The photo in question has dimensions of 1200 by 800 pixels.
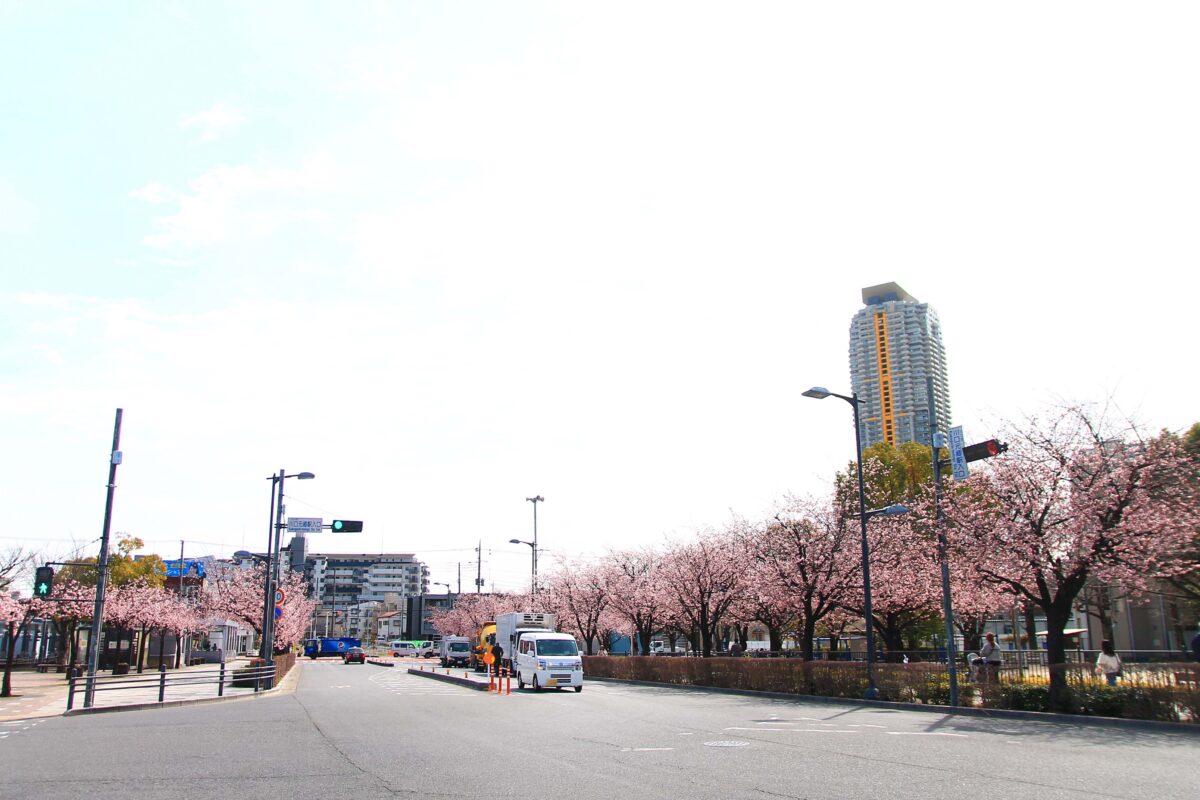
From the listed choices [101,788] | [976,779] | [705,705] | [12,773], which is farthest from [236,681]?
[976,779]

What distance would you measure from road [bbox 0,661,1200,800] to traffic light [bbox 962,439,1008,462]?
5958mm

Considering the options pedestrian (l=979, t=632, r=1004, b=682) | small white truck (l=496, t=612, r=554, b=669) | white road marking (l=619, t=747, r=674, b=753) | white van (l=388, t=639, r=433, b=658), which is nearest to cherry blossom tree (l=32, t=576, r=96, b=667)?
small white truck (l=496, t=612, r=554, b=669)

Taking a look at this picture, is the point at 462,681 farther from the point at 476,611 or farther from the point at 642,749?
the point at 476,611

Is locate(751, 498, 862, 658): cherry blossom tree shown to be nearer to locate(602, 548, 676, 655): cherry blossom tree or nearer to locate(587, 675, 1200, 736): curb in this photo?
locate(587, 675, 1200, 736): curb

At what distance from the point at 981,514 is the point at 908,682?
5.22 metres

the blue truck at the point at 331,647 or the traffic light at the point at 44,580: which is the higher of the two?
the traffic light at the point at 44,580

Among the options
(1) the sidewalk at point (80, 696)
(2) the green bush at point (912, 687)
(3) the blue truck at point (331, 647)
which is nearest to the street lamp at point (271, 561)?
(1) the sidewalk at point (80, 696)

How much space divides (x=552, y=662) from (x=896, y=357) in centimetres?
10509

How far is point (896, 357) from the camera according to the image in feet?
409

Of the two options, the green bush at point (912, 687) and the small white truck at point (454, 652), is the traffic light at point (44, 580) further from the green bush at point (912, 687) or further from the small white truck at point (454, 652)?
the small white truck at point (454, 652)

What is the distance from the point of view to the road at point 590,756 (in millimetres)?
10219

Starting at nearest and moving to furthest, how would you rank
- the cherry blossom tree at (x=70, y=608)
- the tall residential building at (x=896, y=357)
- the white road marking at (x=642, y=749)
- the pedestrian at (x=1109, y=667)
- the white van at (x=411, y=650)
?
the white road marking at (x=642, y=749) < the pedestrian at (x=1109, y=667) < the cherry blossom tree at (x=70, y=608) < the white van at (x=411, y=650) < the tall residential building at (x=896, y=357)

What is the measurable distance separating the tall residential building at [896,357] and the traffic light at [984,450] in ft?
→ 249

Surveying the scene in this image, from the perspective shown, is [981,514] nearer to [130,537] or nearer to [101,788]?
[101,788]
